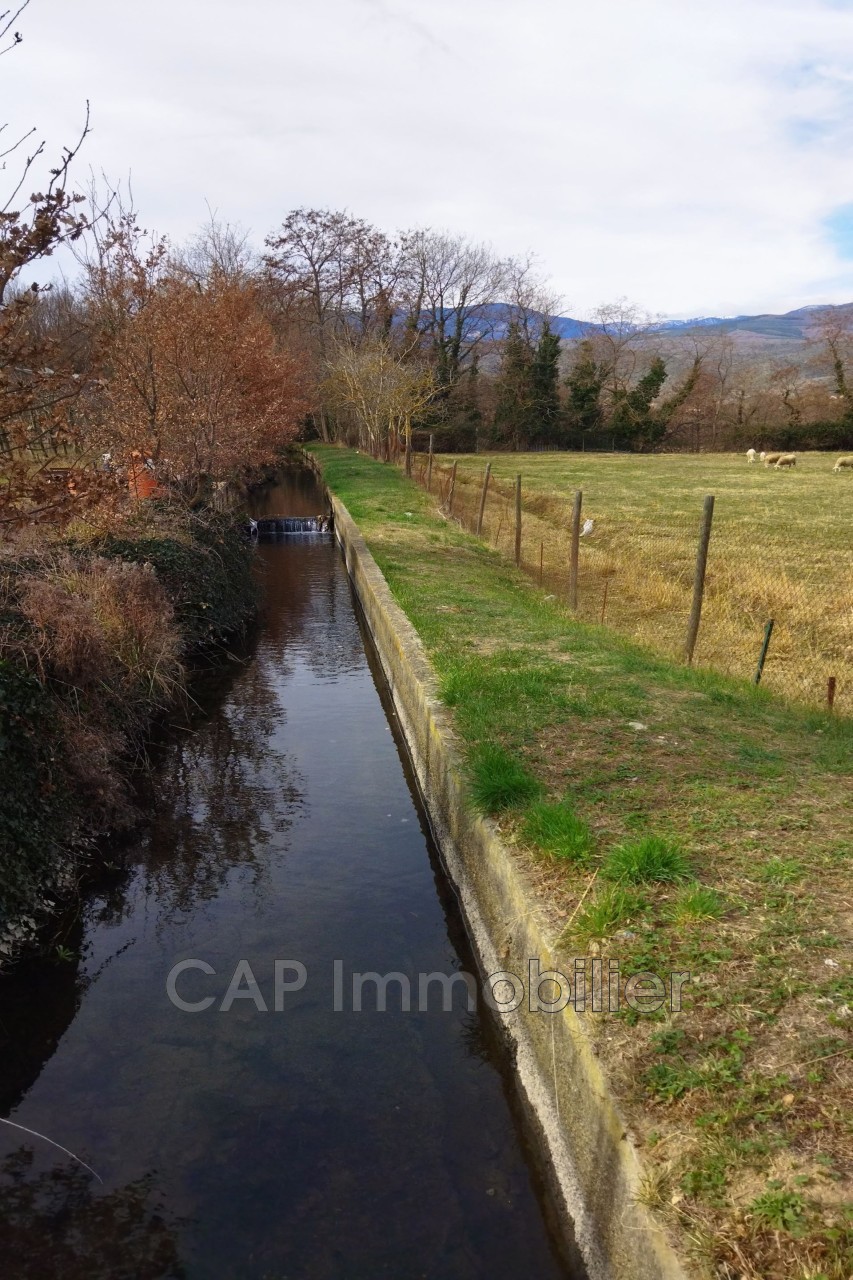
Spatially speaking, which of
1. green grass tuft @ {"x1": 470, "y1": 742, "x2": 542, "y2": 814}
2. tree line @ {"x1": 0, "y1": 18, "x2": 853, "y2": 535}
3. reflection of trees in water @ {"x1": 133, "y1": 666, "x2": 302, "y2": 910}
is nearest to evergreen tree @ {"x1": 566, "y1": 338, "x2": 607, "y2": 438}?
tree line @ {"x1": 0, "y1": 18, "x2": 853, "y2": 535}

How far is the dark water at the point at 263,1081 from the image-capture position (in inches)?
127

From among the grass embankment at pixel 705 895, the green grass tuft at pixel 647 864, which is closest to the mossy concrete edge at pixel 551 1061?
the grass embankment at pixel 705 895

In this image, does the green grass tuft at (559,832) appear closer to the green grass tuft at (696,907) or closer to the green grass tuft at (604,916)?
the green grass tuft at (604,916)

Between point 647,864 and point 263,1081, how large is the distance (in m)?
2.02

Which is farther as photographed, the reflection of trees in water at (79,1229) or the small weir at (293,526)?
the small weir at (293,526)

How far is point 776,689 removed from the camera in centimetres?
764

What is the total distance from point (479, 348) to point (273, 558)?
1750 inches

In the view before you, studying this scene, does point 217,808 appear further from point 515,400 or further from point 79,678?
point 515,400

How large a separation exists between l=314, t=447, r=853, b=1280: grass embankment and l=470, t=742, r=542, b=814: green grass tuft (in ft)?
0.05

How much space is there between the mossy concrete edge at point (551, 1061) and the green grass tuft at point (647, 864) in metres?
0.43

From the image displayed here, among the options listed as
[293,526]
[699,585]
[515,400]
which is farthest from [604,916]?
[515,400]

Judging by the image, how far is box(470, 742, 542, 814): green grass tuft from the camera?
4.93 metres

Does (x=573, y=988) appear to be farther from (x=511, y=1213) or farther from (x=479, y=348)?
(x=479, y=348)

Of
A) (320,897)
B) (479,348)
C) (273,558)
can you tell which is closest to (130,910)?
(320,897)
